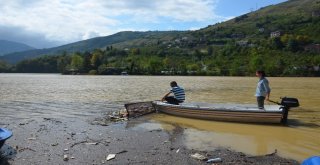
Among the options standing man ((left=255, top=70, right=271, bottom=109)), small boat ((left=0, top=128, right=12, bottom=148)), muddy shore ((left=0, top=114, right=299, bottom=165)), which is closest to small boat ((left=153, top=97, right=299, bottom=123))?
standing man ((left=255, top=70, right=271, bottom=109))

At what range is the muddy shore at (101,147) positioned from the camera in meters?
13.0

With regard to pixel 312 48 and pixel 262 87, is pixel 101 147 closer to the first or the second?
pixel 262 87

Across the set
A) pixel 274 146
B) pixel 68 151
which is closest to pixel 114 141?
pixel 68 151

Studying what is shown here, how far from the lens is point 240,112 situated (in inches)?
837

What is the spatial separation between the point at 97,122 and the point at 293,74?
13210 centimetres

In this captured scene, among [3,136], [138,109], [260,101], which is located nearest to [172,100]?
[138,109]

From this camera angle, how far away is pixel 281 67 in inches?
5832

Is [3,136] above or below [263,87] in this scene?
below

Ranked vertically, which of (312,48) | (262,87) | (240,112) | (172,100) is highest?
(312,48)

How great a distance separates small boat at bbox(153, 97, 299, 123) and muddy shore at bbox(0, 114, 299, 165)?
3.29 metres

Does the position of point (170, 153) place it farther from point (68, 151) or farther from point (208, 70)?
point (208, 70)

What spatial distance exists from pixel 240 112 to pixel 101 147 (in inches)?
370

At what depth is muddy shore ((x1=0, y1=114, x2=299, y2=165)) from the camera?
1297 centimetres

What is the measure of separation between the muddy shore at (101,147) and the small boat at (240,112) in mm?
3289
